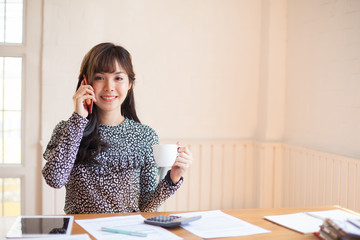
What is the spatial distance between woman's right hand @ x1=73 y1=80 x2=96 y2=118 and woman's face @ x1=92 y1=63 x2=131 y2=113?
95 mm

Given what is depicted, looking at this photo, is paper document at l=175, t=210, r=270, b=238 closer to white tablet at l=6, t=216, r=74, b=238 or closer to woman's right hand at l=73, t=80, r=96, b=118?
white tablet at l=6, t=216, r=74, b=238

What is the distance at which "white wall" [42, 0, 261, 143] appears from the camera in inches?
128

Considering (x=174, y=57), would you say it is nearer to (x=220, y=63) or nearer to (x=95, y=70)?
(x=220, y=63)

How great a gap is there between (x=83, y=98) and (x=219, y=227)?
700 mm

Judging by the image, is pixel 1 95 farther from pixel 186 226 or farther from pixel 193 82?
pixel 186 226

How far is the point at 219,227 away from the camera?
1.37m

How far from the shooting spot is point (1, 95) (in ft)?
10.7

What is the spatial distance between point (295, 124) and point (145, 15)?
1.46 m

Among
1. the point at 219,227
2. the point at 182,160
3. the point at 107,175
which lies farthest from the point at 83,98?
the point at 219,227

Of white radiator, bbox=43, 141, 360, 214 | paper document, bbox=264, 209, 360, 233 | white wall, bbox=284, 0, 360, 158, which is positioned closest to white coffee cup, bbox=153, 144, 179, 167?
paper document, bbox=264, 209, 360, 233

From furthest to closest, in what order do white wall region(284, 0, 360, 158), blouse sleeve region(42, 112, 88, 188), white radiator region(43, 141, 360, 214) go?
white radiator region(43, 141, 360, 214) < white wall region(284, 0, 360, 158) < blouse sleeve region(42, 112, 88, 188)

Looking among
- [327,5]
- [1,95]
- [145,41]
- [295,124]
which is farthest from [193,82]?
[1,95]

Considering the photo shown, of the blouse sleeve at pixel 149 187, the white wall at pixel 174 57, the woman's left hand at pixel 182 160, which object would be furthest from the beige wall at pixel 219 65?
the woman's left hand at pixel 182 160

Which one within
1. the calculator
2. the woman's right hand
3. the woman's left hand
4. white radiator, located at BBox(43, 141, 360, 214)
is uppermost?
the woman's right hand
